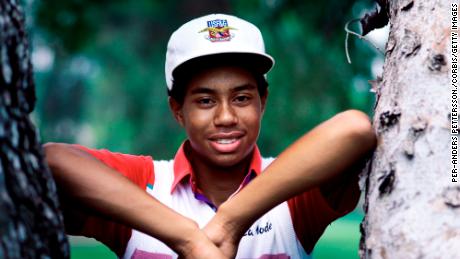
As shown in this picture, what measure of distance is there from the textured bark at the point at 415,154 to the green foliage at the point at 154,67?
2.56 meters

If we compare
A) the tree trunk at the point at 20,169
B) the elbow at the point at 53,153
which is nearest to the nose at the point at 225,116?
the elbow at the point at 53,153

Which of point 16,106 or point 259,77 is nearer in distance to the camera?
point 16,106

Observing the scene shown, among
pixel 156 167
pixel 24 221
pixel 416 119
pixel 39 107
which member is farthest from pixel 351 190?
pixel 39 107

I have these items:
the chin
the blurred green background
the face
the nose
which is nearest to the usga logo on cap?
the face

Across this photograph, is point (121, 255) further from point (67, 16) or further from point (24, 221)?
point (67, 16)

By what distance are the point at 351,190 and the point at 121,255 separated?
2.45 feet

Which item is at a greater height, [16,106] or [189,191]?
[189,191]

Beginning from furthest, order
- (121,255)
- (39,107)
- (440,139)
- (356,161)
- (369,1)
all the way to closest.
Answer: (39,107) < (369,1) < (121,255) < (356,161) < (440,139)

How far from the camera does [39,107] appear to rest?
1917cm

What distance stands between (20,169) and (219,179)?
0.94 metres

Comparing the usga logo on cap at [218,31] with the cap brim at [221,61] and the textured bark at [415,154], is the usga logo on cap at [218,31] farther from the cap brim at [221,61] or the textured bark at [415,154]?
the textured bark at [415,154]

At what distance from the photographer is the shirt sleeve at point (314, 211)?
1.97 metres

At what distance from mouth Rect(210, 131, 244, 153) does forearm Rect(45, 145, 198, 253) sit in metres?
0.40

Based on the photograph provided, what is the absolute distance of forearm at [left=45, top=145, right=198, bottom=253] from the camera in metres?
1.76
